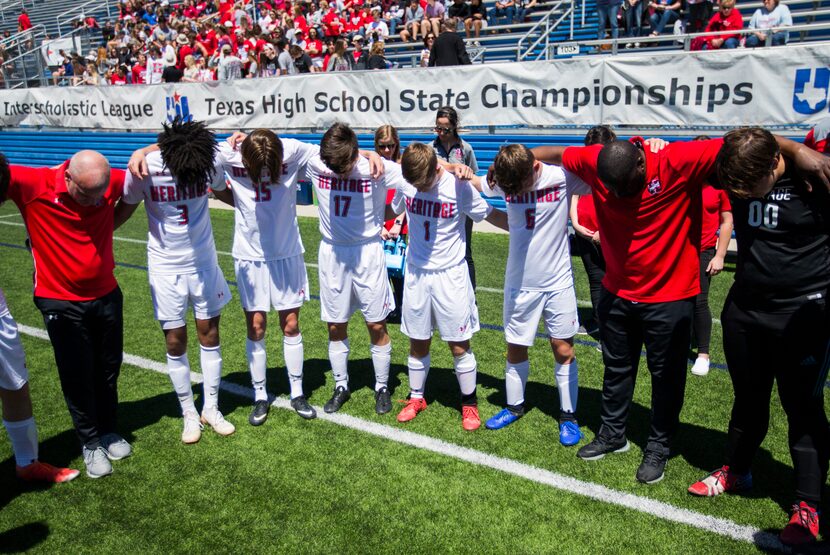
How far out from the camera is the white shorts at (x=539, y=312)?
169 inches

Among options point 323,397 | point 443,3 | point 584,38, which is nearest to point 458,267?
point 323,397

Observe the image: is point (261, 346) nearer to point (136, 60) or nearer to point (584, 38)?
point (584, 38)

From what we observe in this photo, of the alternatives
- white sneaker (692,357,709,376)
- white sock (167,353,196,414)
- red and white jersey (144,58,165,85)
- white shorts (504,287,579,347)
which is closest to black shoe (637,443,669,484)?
white shorts (504,287,579,347)

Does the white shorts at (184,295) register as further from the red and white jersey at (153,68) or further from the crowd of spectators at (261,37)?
the red and white jersey at (153,68)

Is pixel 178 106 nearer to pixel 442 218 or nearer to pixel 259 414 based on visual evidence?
pixel 259 414

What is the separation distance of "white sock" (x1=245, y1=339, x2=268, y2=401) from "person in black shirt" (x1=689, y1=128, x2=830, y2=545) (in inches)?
120

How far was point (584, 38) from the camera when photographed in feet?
47.0

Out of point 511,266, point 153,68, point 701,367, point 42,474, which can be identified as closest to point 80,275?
point 42,474

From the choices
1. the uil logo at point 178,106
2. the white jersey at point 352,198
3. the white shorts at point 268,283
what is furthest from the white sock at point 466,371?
the uil logo at point 178,106

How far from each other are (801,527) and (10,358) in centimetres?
432

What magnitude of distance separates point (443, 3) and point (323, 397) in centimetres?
1414

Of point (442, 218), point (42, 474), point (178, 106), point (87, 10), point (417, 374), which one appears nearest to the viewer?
point (42, 474)

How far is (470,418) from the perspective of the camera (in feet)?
15.5

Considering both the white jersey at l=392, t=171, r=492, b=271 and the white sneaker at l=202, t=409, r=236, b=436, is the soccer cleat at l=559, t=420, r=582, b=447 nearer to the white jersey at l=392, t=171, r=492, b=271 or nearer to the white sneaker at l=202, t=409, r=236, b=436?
the white jersey at l=392, t=171, r=492, b=271
